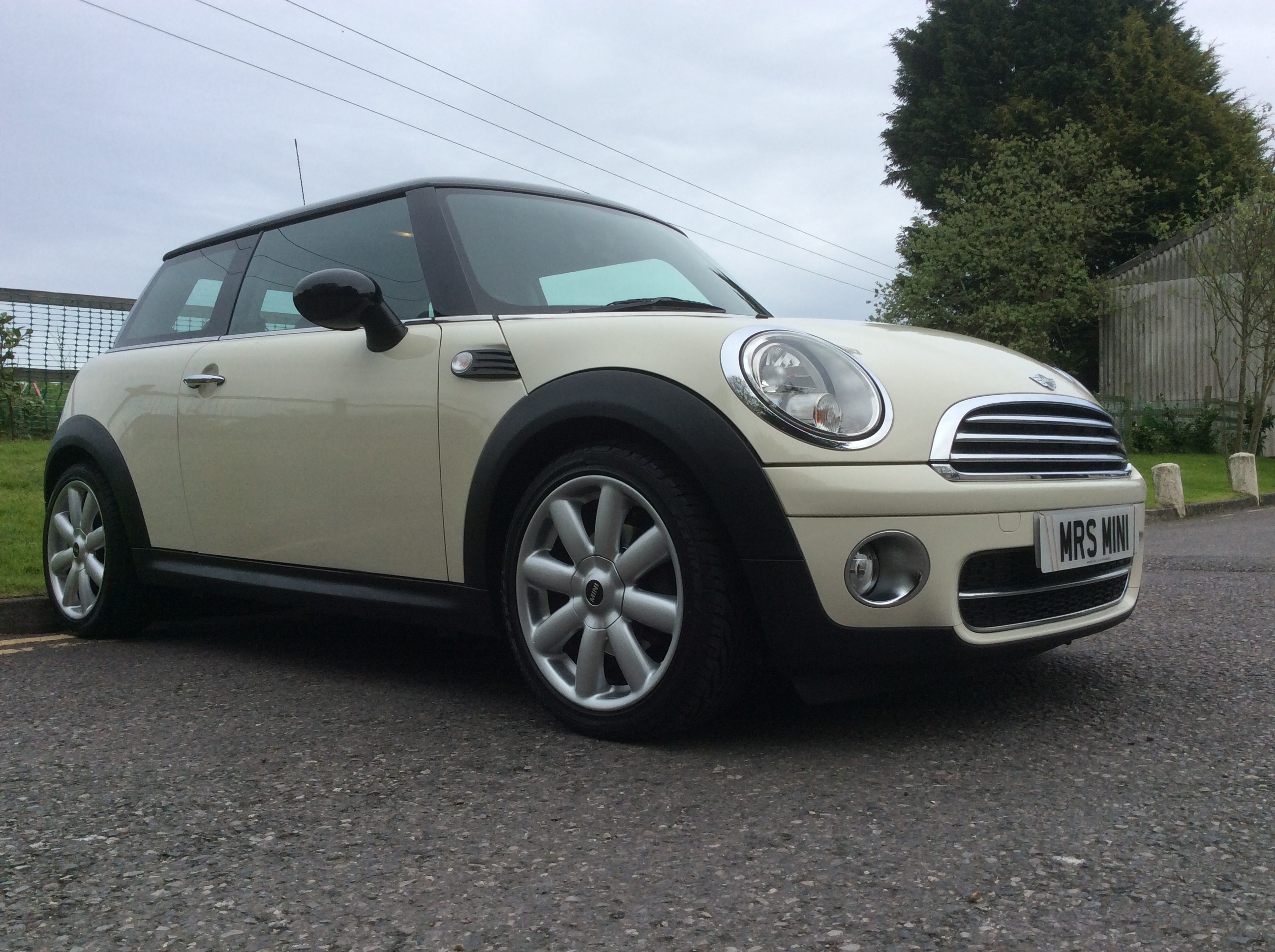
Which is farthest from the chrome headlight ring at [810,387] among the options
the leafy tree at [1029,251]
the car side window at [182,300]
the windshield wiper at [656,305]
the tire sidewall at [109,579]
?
the leafy tree at [1029,251]

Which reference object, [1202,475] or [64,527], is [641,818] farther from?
[1202,475]

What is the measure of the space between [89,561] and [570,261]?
2414 millimetres

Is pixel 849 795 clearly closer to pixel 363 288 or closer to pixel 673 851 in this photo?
pixel 673 851

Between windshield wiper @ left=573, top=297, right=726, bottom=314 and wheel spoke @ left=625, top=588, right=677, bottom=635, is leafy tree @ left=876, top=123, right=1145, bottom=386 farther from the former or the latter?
wheel spoke @ left=625, top=588, right=677, bottom=635

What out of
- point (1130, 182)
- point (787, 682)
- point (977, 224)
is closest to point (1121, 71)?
point (1130, 182)

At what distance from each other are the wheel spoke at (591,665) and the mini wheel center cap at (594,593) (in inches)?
2.7

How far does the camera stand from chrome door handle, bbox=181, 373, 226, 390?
3977mm

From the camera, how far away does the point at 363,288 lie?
3.26 meters

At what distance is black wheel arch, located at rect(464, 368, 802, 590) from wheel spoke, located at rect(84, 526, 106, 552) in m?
2.12

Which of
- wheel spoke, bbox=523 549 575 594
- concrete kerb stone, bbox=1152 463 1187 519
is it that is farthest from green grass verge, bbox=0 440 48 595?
concrete kerb stone, bbox=1152 463 1187 519

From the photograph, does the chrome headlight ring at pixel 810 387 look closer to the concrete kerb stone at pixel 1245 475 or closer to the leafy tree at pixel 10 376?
the leafy tree at pixel 10 376

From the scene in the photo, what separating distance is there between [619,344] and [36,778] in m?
1.71

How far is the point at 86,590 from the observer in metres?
4.61

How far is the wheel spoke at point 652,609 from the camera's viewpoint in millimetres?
2695
